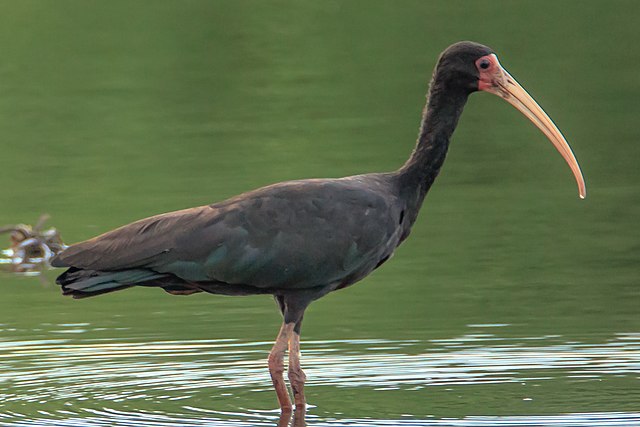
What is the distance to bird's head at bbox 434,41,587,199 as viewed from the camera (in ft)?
34.4

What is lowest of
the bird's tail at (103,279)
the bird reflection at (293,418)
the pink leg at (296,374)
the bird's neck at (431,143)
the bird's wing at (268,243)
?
the bird reflection at (293,418)

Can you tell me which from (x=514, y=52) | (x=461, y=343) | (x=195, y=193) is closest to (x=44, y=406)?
(x=461, y=343)

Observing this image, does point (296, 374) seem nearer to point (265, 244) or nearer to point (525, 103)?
point (265, 244)

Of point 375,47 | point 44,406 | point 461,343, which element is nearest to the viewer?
point 44,406

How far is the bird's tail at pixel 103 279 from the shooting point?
32.2 ft

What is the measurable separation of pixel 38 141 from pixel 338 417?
1328cm

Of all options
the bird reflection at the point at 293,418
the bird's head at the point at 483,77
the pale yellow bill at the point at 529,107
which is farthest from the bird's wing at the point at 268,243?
Result: the pale yellow bill at the point at 529,107

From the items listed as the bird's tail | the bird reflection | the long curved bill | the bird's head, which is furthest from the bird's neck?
the bird's tail

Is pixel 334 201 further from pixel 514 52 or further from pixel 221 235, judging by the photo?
pixel 514 52

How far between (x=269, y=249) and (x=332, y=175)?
853 centimetres

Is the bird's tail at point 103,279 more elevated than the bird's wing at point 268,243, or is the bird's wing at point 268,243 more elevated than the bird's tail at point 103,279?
the bird's wing at point 268,243

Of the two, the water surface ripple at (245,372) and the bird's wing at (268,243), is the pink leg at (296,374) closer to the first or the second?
the water surface ripple at (245,372)

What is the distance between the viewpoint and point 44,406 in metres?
10.2

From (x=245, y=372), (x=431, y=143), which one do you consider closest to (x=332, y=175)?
(x=245, y=372)
